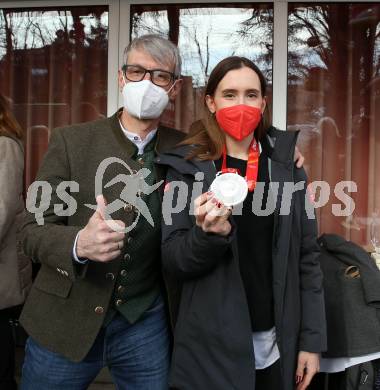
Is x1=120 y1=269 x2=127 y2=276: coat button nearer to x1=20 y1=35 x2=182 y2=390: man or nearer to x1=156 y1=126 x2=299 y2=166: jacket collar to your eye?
x1=20 y1=35 x2=182 y2=390: man

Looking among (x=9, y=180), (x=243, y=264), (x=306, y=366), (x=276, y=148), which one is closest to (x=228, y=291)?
(x=243, y=264)

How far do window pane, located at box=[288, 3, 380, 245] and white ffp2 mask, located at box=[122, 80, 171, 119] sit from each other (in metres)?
2.49

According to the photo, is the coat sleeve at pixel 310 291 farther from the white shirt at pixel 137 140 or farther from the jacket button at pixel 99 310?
the jacket button at pixel 99 310

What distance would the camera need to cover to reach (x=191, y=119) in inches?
166

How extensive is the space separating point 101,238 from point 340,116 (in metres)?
3.18

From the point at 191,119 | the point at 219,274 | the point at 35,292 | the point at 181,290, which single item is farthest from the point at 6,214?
the point at 191,119

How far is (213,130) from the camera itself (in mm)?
1803

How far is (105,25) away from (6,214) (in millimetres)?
2664

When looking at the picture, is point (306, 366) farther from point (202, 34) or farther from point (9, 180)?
point (202, 34)

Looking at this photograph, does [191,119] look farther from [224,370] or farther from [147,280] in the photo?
[224,370]

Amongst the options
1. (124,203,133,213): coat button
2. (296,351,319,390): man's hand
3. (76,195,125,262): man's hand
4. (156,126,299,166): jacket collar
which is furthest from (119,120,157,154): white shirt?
(296,351,319,390): man's hand

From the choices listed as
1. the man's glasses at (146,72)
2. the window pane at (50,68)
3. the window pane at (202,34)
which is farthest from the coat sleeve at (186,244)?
the window pane at (50,68)

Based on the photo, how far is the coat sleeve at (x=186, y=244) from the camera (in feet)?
4.89

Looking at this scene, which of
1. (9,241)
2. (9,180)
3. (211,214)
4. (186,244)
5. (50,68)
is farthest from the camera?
(50,68)
